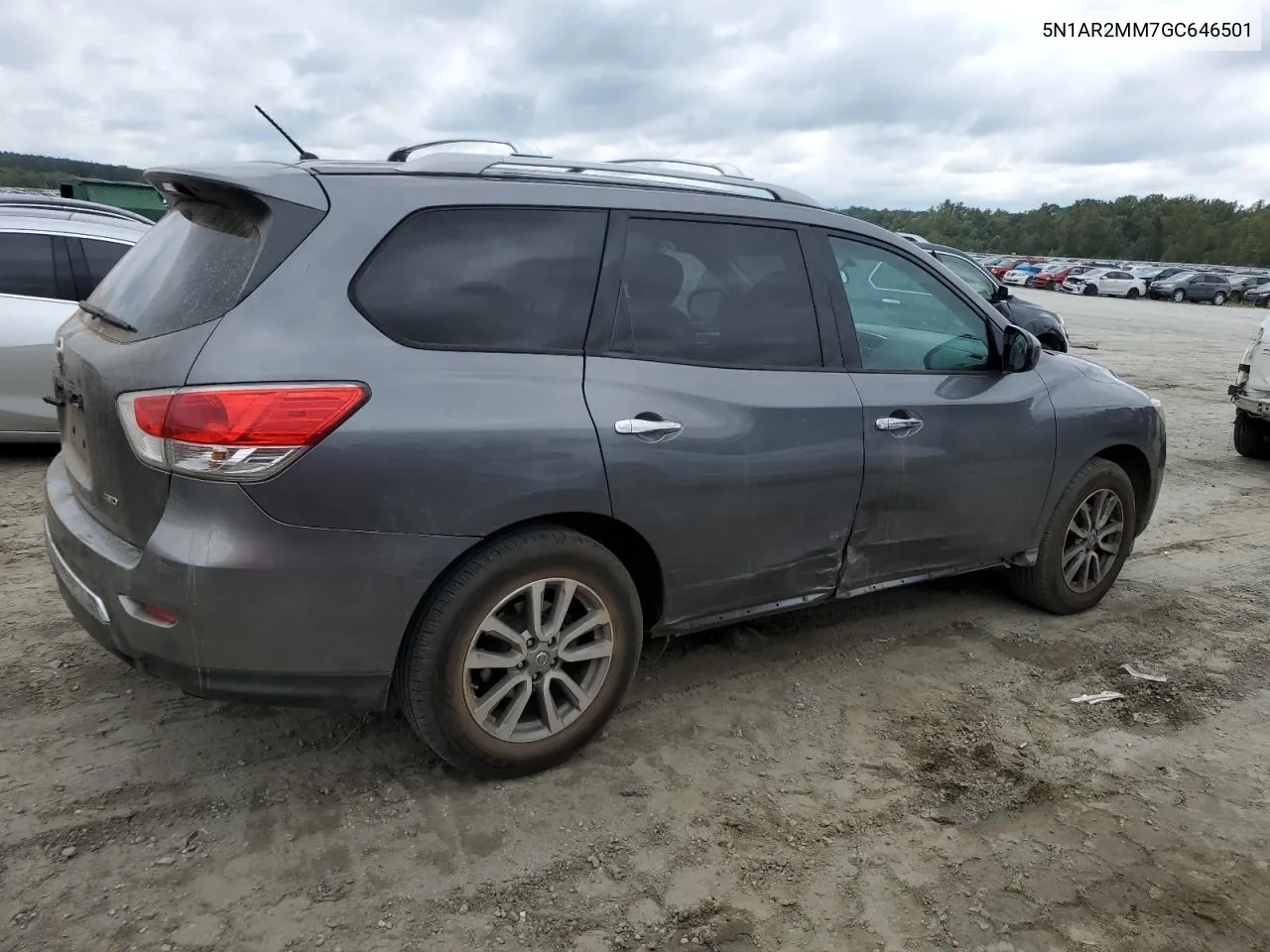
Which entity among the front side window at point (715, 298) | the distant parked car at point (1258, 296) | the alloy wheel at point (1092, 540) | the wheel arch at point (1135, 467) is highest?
the front side window at point (715, 298)

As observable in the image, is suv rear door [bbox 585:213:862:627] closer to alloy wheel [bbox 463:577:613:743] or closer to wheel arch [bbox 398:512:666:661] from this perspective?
wheel arch [bbox 398:512:666:661]

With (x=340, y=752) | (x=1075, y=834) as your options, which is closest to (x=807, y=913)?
(x=1075, y=834)

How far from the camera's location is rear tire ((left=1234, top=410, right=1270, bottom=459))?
873 centimetres

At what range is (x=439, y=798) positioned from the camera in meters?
3.02

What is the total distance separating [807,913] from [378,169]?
7.99ft

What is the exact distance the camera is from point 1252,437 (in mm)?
8773

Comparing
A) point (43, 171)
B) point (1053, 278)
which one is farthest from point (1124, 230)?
point (43, 171)

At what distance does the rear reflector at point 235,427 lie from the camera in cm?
251

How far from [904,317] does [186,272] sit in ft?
8.73

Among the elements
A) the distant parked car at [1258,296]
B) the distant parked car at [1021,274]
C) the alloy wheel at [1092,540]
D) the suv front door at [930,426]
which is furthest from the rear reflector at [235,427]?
the distant parked car at [1021,274]

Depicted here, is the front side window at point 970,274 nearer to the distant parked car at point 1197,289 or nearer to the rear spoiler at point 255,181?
the rear spoiler at point 255,181

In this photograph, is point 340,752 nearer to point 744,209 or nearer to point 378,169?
point 378,169

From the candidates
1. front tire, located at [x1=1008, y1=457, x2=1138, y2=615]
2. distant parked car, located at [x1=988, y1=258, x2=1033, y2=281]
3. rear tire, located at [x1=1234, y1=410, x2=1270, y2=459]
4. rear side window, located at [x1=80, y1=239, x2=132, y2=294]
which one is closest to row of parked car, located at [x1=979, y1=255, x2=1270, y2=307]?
distant parked car, located at [x1=988, y1=258, x2=1033, y2=281]

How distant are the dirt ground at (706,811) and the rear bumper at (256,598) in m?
0.47
